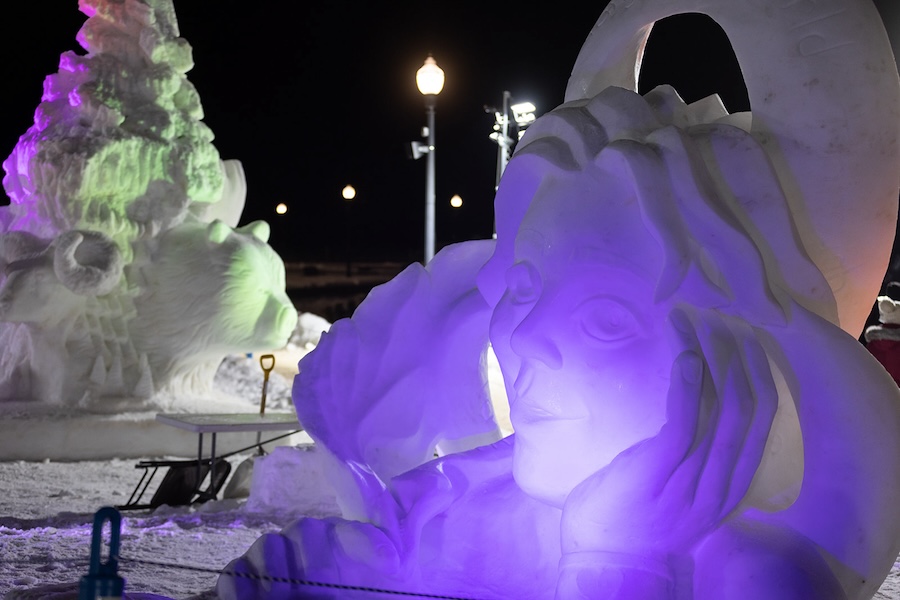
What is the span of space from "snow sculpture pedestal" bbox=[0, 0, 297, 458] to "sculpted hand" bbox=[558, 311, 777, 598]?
6.95 meters

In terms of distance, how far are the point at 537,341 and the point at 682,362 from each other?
1.46 feet

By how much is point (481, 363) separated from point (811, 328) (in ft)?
4.41

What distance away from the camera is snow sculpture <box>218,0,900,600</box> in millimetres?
2475

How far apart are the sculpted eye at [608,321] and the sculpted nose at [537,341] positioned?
0.36ft

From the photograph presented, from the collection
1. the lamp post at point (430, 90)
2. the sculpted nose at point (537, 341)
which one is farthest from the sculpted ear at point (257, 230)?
the sculpted nose at point (537, 341)

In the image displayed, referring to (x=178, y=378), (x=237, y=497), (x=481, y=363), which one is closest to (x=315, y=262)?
(x=178, y=378)

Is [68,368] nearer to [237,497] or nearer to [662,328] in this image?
[237,497]

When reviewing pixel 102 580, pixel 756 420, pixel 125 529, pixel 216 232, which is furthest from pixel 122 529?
pixel 216 232

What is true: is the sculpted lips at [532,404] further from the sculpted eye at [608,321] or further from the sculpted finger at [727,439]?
the sculpted finger at [727,439]

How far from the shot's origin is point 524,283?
284cm

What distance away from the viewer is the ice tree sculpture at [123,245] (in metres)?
8.61

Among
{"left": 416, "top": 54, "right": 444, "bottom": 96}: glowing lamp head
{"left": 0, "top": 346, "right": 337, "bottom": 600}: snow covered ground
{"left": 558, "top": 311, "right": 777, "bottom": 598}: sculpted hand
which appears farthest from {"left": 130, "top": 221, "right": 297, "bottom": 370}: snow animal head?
{"left": 558, "top": 311, "right": 777, "bottom": 598}: sculpted hand

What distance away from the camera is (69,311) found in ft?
28.8

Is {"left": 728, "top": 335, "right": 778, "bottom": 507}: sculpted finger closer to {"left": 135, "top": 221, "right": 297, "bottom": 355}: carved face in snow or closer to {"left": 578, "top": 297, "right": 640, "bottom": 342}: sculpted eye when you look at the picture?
{"left": 578, "top": 297, "right": 640, "bottom": 342}: sculpted eye
